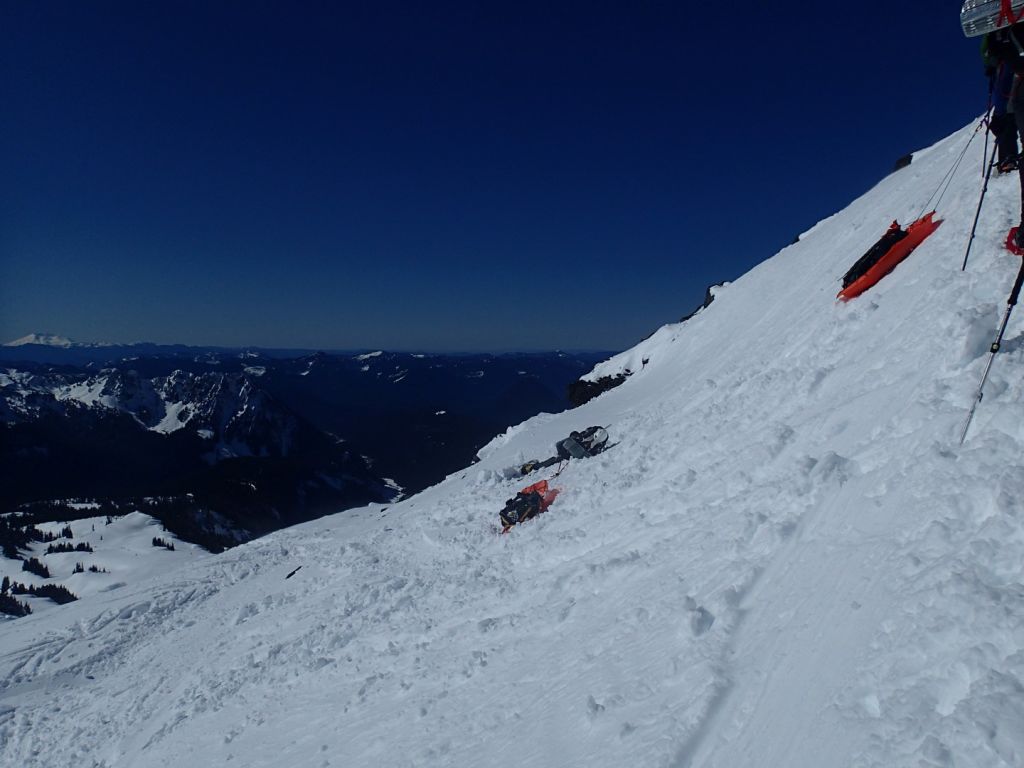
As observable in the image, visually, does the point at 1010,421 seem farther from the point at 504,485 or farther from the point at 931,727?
the point at 504,485

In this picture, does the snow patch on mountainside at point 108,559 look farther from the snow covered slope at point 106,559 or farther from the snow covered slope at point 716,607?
the snow covered slope at point 716,607

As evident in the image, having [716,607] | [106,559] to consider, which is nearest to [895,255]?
[716,607]

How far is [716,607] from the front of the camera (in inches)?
260

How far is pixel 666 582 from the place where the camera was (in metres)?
7.79

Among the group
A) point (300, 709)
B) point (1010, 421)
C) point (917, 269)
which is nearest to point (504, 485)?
point (300, 709)

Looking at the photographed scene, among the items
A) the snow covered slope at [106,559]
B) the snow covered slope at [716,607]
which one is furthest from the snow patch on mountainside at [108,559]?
the snow covered slope at [716,607]

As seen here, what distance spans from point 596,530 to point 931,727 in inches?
286

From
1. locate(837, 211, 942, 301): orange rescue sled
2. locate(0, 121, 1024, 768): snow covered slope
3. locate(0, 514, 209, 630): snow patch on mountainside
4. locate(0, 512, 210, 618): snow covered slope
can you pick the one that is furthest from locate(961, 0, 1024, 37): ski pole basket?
locate(0, 512, 210, 618): snow covered slope

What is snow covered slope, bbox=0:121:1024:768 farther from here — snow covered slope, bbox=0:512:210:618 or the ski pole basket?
snow covered slope, bbox=0:512:210:618

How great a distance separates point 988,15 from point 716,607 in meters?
8.88

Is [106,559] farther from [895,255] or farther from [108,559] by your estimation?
[895,255]

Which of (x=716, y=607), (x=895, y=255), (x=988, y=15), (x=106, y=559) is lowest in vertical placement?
(x=106, y=559)

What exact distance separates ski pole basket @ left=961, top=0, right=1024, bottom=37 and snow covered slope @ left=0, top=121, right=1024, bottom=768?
3881mm

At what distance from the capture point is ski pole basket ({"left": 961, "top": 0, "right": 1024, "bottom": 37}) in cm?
702
